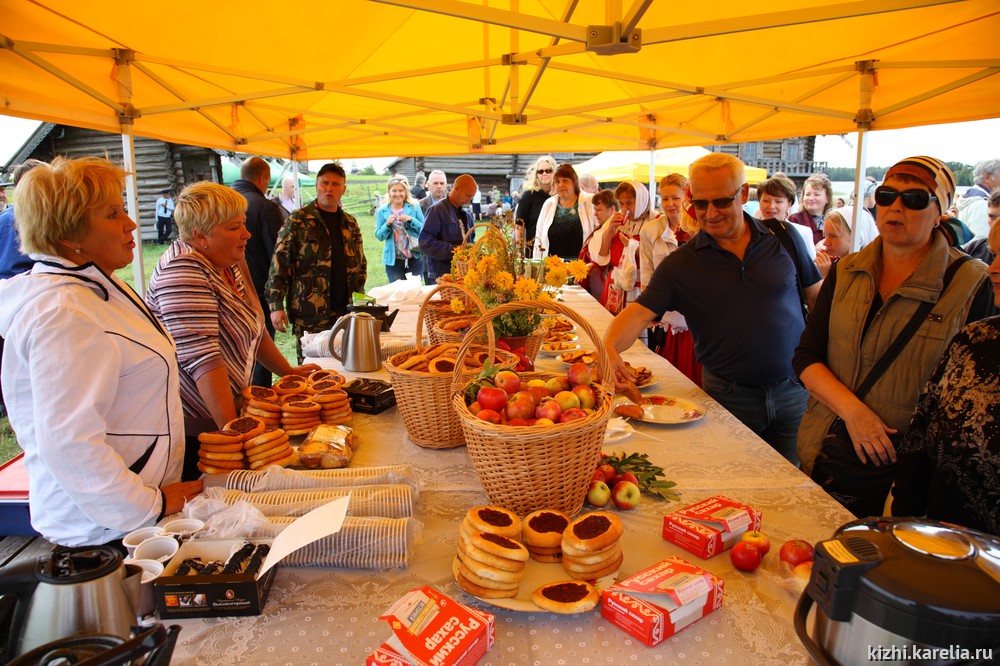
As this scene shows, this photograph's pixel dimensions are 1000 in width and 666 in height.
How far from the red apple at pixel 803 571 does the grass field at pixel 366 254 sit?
195 inches

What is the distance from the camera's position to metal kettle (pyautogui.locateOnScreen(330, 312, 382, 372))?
2.93 metres

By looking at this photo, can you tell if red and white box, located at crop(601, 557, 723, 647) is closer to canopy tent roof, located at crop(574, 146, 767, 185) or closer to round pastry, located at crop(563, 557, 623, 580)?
round pastry, located at crop(563, 557, 623, 580)

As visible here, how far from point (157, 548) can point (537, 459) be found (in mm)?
847

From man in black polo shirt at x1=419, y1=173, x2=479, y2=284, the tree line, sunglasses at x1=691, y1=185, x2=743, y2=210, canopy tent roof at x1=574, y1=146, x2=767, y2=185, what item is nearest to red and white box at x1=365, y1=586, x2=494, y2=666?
sunglasses at x1=691, y1=185, x2=743, y2=210

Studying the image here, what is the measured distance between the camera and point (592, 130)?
7301 millimetres

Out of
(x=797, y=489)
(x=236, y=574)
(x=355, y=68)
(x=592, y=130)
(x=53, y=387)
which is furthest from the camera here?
(x=592, y=130)

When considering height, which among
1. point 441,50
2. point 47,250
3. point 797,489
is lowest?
point 797,489

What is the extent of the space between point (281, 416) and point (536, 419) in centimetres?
102

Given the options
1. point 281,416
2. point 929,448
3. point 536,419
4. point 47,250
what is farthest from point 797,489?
point 47,250

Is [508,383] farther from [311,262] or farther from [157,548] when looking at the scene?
[311,262]

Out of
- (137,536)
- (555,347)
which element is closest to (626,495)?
(137,536)

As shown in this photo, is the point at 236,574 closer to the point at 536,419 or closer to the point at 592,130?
the point at 536,419

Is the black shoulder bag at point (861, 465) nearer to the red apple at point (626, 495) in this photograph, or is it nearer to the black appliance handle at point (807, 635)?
the red apple at point (626, 495)

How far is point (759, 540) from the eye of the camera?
1.42 m
